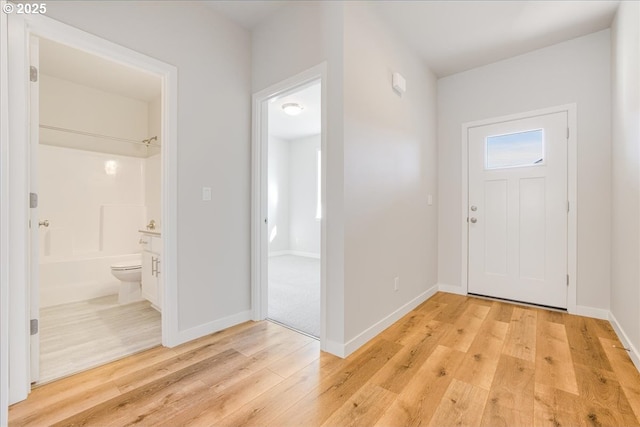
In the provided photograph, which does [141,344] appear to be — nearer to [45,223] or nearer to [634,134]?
[45,223]

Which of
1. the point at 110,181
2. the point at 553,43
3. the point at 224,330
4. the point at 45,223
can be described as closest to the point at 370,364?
the point at 224,330

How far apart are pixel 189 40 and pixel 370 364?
2.76 metres

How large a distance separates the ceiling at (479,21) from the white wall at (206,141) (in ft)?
1.05

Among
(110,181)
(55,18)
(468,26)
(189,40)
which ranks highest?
(468,26)

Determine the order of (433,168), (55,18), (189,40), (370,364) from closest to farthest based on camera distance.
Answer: (55,18) → (370,364) → (189,40) → (433,168)

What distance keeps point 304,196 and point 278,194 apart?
0.61 metres

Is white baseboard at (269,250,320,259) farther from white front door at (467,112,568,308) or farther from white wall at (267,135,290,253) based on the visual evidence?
white front door at (467,112,568,308)

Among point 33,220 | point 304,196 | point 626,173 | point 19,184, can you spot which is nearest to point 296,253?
point 304,196

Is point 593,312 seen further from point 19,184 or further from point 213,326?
point 19,184

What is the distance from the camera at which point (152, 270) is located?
2861 millimetres

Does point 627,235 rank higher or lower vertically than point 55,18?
lower

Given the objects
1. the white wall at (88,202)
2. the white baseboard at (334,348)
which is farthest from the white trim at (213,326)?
Result: the white wall at (88,202)

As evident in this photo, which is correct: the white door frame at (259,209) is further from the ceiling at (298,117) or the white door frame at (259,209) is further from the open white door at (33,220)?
the open white door at (33,220)

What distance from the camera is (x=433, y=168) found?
3545 millimetres
